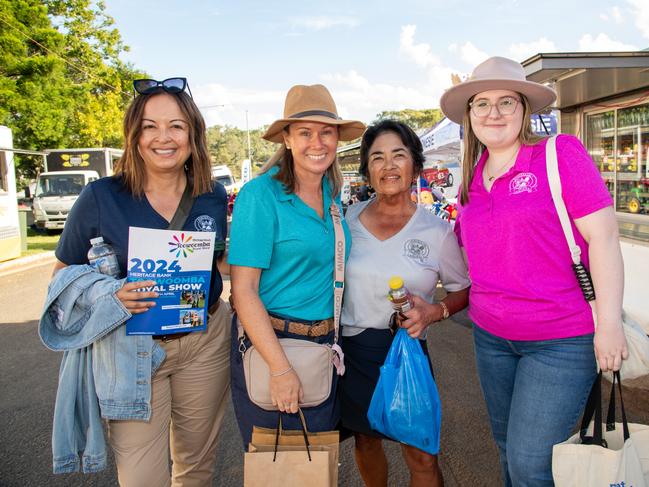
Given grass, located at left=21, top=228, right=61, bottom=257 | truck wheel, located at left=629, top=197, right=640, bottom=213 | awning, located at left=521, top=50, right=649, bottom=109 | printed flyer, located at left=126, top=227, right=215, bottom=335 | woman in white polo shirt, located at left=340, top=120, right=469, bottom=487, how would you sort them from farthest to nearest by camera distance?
grass, located at left=21, top=228, right=61, bottom=257
truck wheel, located at left=629, top=197, right=640, bottom=213
awning, located at left=521, top=50, right=649, bottom=109
woman in white polo shirt, located at left=340, top=120, right=469, bottom=487
printed flyer, located at left=126, top=227, right=215, bottom=335

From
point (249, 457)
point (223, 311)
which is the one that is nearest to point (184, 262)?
point (223, 311)

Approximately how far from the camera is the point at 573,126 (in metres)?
8.89

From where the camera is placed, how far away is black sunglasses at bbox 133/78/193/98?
2301 millimetres

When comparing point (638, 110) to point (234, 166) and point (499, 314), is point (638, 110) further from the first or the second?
point (234, 166)

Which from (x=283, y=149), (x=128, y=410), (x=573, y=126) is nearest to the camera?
(x=128, y=410)

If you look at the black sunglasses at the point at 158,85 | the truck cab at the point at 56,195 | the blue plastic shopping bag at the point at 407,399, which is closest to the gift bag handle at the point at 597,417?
the blue plastic shopping bag at the point at 407,399

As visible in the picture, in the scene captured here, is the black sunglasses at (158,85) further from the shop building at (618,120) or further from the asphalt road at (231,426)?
the shop building at (618,120)

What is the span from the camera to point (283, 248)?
214 cm

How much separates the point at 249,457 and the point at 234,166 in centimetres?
9541

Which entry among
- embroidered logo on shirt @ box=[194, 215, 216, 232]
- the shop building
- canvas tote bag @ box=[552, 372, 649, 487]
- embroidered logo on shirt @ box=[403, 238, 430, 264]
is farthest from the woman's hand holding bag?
the shop building

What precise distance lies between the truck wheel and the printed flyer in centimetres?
798

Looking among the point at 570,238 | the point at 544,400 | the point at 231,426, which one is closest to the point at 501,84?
the point at 570,238

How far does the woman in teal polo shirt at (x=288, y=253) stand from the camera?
209 centimetres

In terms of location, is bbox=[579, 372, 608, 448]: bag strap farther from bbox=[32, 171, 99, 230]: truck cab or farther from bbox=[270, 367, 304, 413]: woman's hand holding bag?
bbox=[32, 171, 99, 230]: truck cab
